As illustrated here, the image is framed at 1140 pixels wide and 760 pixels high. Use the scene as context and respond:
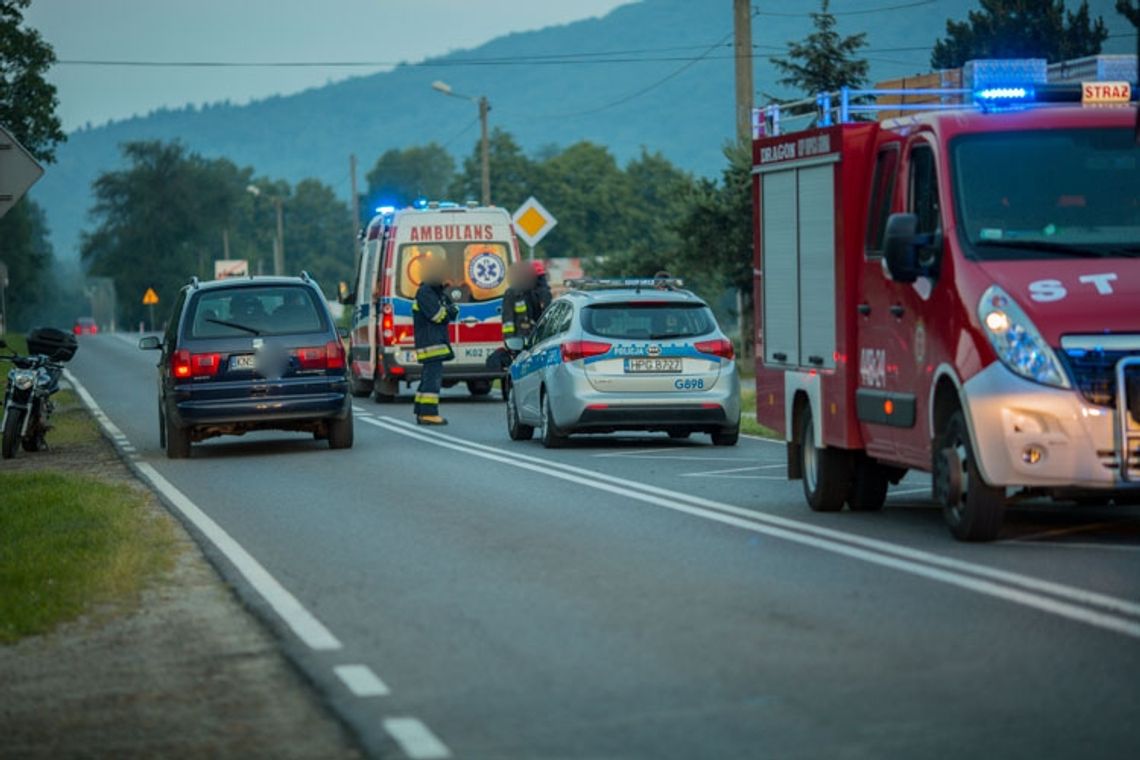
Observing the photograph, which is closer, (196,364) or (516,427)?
(196,364)

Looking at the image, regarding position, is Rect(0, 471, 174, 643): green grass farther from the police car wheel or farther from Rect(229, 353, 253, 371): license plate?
the police car wheel

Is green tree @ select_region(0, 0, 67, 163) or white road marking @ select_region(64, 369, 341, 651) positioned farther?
green tree @ select_region(0, 0, 67, 163)

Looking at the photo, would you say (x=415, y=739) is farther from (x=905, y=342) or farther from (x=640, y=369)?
(x=640, y=369)

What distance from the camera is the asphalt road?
7090 mm

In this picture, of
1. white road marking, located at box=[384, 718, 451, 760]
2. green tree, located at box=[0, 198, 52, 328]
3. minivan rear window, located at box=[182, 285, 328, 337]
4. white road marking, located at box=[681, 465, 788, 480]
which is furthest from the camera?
green tree, located at box=[0, 198, 52, 328]

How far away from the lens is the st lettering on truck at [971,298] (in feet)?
36.8

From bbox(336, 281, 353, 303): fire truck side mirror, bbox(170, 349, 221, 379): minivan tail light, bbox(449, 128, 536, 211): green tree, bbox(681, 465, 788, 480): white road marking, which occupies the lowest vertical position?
bbox(681, 465, 788, 480): white road marking

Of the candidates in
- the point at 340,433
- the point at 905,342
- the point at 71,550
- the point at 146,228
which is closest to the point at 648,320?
the point at 340,433

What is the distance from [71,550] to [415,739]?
616 centimetres

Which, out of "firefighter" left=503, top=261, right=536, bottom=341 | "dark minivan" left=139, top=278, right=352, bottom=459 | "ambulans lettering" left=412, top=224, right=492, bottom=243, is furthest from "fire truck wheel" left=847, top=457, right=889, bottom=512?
"ambulans lettering" left=412, top=224, right=492, bottom=243

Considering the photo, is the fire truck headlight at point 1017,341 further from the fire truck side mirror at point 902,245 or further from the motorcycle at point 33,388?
the motorcycle at point 33,388

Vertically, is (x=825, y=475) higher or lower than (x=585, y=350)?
lower

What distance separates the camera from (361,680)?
8.19 meters

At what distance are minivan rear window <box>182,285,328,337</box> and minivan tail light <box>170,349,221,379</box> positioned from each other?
30 centimetres
